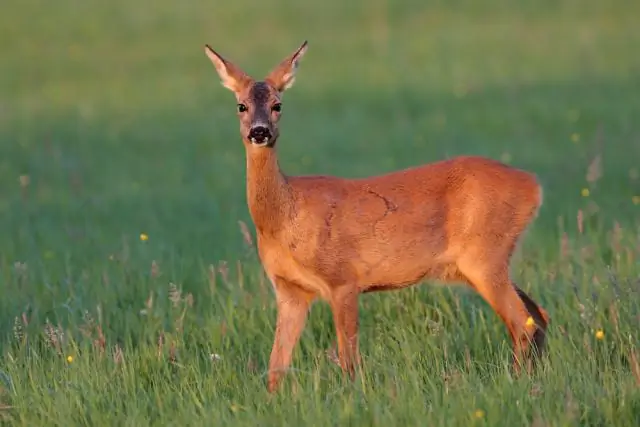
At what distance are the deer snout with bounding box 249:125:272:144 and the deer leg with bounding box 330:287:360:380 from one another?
1.00m

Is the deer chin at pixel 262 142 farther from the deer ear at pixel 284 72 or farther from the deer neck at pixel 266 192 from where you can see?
the deer ear at pixel 284 72

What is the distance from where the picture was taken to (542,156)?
17.2 meters

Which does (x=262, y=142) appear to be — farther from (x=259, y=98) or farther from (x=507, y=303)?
(x=507, y=303)

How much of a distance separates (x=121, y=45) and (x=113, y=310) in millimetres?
20183

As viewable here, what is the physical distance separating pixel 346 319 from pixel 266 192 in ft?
2.93

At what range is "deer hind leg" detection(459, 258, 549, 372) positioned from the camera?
8211 mm

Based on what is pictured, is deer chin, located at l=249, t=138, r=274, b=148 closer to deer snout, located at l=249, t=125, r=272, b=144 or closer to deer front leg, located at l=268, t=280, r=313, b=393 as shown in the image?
deer snout, located at l=249, t=125, r=272, b=144

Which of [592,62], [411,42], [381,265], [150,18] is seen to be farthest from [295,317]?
[150,18]

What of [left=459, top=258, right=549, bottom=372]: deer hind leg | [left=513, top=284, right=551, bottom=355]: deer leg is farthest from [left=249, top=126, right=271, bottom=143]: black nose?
[left=513, top=284, right=551, bottom=355]: deer leg

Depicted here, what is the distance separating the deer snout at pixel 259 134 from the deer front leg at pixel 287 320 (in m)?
0.90

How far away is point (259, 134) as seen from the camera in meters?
7.73

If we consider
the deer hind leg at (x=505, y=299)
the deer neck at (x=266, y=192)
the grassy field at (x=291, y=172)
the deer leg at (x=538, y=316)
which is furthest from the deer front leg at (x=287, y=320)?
the deer leg at (x=538, y=316)

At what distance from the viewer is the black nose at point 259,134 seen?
7719 mm

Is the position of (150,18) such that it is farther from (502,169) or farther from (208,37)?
(502,169)
